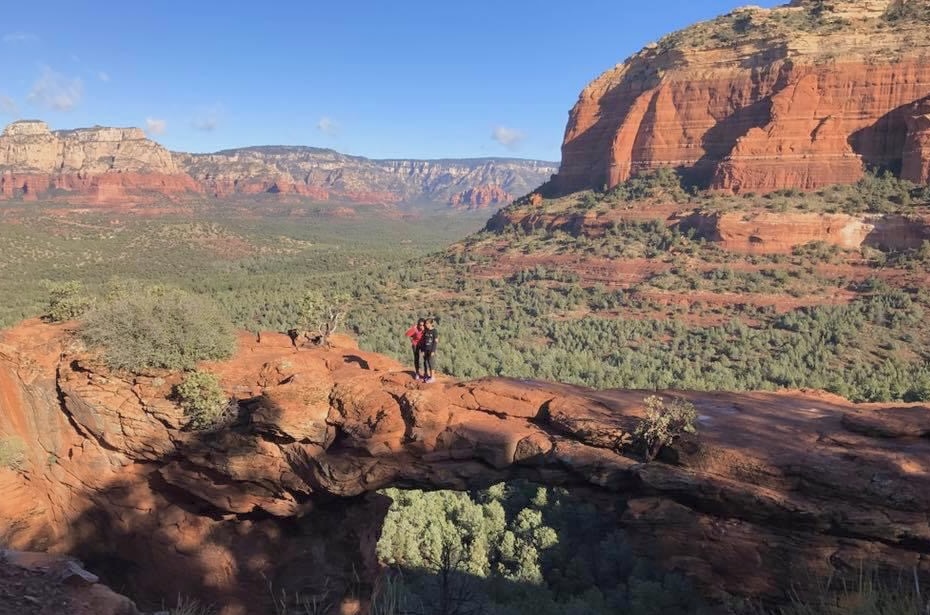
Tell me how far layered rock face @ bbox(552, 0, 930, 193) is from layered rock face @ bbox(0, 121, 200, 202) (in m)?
151

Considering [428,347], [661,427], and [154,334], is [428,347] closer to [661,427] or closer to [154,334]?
[661,427]

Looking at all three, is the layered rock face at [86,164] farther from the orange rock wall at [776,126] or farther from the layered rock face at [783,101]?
the layered rock face at [783,101]

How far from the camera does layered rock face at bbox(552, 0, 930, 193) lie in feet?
162

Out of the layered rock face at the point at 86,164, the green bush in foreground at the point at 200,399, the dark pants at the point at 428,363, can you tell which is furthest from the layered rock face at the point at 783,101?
the layered rock face at the point at 86,164

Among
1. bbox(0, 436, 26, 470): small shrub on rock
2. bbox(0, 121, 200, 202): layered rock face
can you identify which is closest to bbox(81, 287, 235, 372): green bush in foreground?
bbox(0, 436, 26, 470): small shrub on rock

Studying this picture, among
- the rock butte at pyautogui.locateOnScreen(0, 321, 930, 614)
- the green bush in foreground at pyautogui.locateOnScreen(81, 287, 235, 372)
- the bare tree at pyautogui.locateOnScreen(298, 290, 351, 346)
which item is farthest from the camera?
the bare tree at pyautogui.locateOnScreen(298, 290, 351, 346)

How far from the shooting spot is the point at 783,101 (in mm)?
53188

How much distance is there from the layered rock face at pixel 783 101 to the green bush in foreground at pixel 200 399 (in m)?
54.1

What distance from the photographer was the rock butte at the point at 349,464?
8586 millimetres

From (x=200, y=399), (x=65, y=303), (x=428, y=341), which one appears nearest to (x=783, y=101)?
(x=428, y=341)

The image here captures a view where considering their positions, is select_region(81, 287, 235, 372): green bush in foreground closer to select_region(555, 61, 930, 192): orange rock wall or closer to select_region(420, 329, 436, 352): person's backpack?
select_region(420, 329, 436, 352): person's backpack

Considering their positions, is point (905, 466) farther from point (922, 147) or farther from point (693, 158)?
point (693, 158)

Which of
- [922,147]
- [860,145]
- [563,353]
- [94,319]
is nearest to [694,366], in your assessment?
[563,353]

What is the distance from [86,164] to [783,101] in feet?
634
